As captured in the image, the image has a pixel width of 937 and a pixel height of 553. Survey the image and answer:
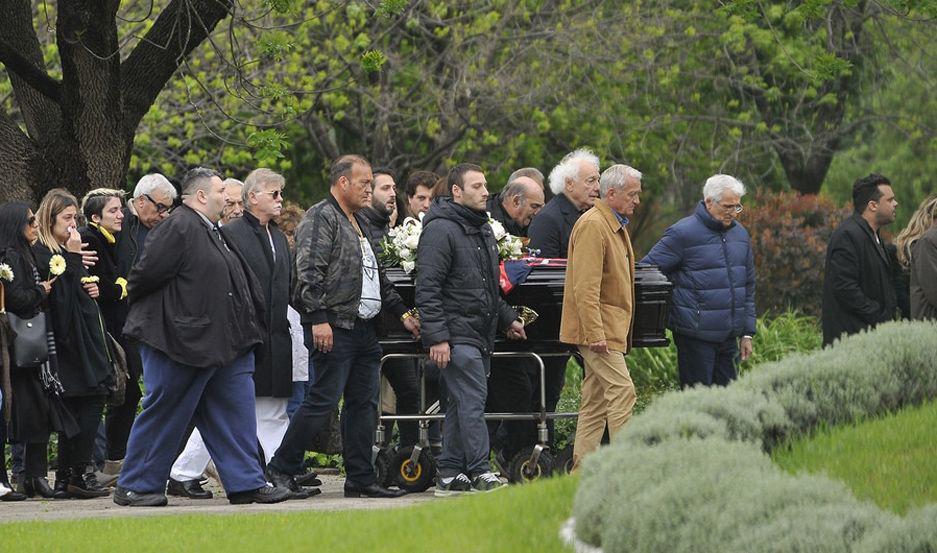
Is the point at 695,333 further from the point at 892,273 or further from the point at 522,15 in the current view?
the point at 522,15

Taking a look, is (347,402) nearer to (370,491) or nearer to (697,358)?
(370,491)

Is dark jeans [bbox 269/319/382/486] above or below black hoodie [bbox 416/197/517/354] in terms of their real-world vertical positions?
below

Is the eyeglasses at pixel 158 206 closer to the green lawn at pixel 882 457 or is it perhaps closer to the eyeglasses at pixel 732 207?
the eyeglasses at pixel 732 207

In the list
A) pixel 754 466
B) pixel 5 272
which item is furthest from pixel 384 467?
pixel 754 466

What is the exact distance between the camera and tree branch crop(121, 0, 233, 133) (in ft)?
44.2

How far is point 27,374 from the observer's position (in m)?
11.1

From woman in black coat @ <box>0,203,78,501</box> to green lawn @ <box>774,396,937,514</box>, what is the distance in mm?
5167

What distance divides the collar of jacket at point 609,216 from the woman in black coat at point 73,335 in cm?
349

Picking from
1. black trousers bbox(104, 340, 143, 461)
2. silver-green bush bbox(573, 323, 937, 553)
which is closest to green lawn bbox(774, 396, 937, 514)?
silver-green bush bbox(573, 323, 937, 553)

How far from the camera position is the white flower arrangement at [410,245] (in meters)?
11.3

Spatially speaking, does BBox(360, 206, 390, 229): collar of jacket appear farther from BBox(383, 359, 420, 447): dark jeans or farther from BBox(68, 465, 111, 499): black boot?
BBox(68, 465, 111, 499): black boot

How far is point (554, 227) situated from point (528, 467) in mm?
1859

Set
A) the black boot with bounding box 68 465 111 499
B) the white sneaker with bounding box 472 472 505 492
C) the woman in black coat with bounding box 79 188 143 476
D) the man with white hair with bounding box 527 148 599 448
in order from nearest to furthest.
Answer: the white sneaker with bounding box 472 472 505 492
the black boot with bounding box 68 465 111 499
the man with white hair with bounding box 527 148 599 448
the woman in black coat with bounding box 79 188 143 476

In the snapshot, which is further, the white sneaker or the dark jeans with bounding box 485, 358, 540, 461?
the dark jeans with bounding box 485, 358, 540, 461
